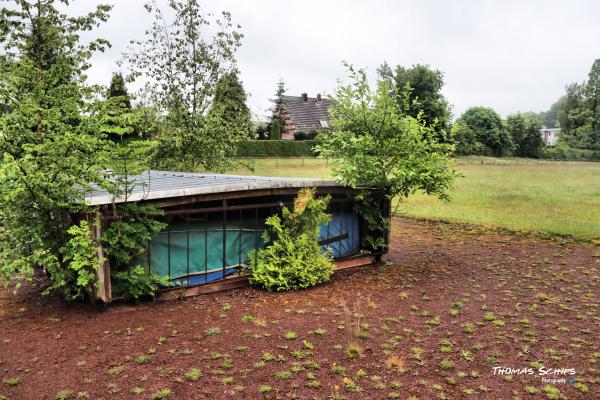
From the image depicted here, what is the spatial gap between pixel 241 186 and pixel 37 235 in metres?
3.33

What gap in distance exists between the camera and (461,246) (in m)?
13.8

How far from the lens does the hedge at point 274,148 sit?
41531 millimetres

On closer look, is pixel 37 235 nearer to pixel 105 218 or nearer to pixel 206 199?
pixel 105 218

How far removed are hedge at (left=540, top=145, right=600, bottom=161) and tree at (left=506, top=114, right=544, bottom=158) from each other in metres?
1.07

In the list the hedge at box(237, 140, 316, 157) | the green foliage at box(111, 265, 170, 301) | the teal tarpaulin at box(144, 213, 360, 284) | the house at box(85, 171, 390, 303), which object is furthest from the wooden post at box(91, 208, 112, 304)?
the hedge at box(237, 140, 316, 157)

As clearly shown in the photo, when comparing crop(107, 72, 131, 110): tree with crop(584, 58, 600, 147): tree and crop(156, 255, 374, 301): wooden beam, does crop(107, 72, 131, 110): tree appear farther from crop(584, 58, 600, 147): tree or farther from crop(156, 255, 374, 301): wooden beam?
crop(584, 58, 600, 147): tree

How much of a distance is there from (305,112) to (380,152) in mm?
57182

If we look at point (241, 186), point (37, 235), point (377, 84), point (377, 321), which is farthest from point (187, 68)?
point (377, 321)

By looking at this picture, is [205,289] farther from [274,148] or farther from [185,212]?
[274,148]

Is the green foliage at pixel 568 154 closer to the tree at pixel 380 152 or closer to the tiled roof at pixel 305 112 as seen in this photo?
the tiled roof at pixel 305 112

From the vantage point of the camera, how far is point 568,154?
5900 centimetres

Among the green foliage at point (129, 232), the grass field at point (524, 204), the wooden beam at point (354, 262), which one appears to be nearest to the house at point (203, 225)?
the green foliage at point (129, 232)

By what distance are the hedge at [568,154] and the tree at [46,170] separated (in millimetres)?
60234

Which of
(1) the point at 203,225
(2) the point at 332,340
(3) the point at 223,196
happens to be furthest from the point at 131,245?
(2) the point at 332,340
